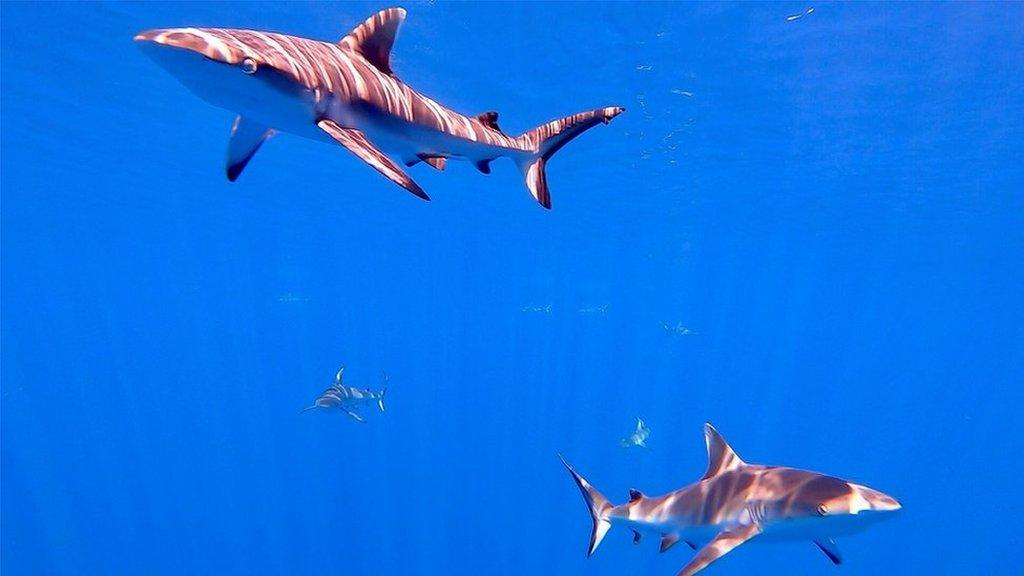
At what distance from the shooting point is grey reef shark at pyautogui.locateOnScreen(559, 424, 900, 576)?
5105mm

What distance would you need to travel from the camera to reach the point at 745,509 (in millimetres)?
5918

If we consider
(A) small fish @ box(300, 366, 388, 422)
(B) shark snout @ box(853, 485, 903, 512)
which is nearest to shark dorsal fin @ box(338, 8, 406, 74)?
(B) shark snout @ box(853, 485, 903, 512)

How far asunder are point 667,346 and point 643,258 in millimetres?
73252

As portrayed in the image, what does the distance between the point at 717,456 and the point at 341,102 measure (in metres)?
4.79

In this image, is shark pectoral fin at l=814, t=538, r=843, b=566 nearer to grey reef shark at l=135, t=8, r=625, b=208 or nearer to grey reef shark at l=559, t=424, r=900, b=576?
grey reef shark at l=559, t=424, r=900, b=576

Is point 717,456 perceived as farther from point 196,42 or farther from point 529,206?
point 529,206

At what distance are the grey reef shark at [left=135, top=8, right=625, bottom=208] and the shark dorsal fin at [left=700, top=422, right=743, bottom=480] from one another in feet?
9.73

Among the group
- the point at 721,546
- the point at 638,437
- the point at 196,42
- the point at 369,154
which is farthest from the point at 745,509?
the point at 638,437

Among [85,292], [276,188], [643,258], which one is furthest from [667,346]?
[276,188]

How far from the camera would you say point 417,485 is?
3275cm

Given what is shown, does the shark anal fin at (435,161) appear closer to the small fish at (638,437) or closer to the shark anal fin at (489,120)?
the shark anal fin at (489,120)

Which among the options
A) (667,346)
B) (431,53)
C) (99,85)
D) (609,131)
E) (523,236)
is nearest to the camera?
(431,53)

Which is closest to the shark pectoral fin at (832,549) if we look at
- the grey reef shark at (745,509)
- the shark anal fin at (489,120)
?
the grey reef shark at (745,509)

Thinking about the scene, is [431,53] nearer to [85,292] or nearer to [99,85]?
[99,85]
